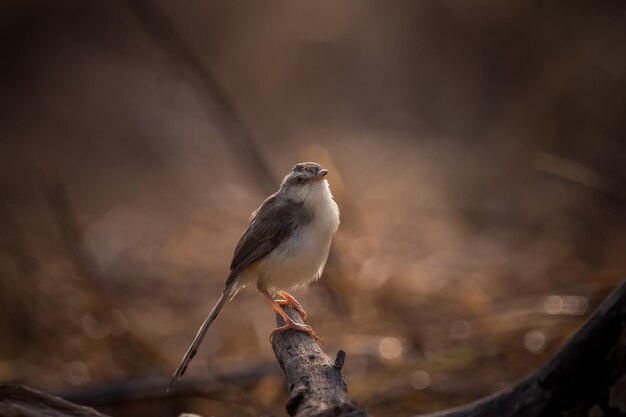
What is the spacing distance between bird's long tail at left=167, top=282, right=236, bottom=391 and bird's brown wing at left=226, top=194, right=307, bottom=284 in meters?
0.10

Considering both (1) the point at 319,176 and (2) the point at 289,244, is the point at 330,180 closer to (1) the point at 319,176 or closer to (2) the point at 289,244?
(1) the point at 319,176

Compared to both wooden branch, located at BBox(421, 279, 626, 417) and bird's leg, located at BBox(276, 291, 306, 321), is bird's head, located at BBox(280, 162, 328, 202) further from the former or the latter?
wooden branch, located at BBox(421, 279, 626, 417)

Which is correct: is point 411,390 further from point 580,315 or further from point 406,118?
point 406,118

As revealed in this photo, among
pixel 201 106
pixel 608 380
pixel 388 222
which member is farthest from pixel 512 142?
pixel 608 380

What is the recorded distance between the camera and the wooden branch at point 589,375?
331 centimetres

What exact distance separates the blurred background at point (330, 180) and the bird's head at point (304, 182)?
198 cm

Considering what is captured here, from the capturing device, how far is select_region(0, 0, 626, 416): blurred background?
23.7 feet

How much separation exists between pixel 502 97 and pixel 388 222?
12.3 feet

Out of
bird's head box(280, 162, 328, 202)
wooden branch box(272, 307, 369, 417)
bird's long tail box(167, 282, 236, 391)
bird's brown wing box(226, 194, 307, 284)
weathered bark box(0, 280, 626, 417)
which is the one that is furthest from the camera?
bird's head box(280, 162, 328, 202)

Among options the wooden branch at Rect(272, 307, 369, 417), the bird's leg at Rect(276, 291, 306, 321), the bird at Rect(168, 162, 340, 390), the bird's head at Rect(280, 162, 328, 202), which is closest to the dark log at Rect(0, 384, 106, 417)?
the wooden branch at Rect(272, 307, 369, 417)

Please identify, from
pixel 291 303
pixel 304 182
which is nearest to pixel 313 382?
pixel 291 303

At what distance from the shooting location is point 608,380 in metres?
3.32

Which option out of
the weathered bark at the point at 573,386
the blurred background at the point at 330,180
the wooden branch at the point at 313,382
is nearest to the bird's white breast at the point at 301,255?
the wooden branch at the point at 313,382

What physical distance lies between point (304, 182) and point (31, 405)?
2.27 meters
